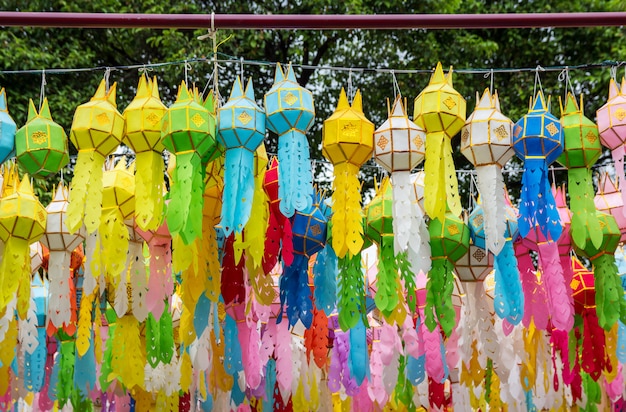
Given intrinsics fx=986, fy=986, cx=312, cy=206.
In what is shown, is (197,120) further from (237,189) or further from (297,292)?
(297,292)

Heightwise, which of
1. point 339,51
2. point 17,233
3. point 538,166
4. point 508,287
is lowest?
point 508,287

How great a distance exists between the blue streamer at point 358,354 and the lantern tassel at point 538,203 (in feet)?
2.76

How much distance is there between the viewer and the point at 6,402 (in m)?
4.87

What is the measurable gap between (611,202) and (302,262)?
1.42m

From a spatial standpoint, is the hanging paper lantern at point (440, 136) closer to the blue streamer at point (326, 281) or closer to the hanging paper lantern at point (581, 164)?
the hanging paper lantern at point (581, 164)

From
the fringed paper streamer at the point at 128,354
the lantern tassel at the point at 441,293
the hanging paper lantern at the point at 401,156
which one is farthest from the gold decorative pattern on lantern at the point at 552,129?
the fringed paper streamer at the point at 128,354

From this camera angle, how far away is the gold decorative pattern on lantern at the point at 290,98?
3.80 meters

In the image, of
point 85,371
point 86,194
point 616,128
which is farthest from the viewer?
point 85,371

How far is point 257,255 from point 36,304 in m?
1.54

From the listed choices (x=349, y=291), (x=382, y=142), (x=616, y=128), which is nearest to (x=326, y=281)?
(x=349, y=291)

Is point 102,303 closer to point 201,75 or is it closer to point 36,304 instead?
point 36,304

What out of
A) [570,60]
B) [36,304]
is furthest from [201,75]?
[36,304]

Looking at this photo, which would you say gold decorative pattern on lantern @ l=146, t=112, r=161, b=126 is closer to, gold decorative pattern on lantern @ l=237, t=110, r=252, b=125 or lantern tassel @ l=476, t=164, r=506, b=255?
gold decorative pattern on lantern @ l=237, t=110, r=252, b=125

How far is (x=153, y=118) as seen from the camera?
3.81m
